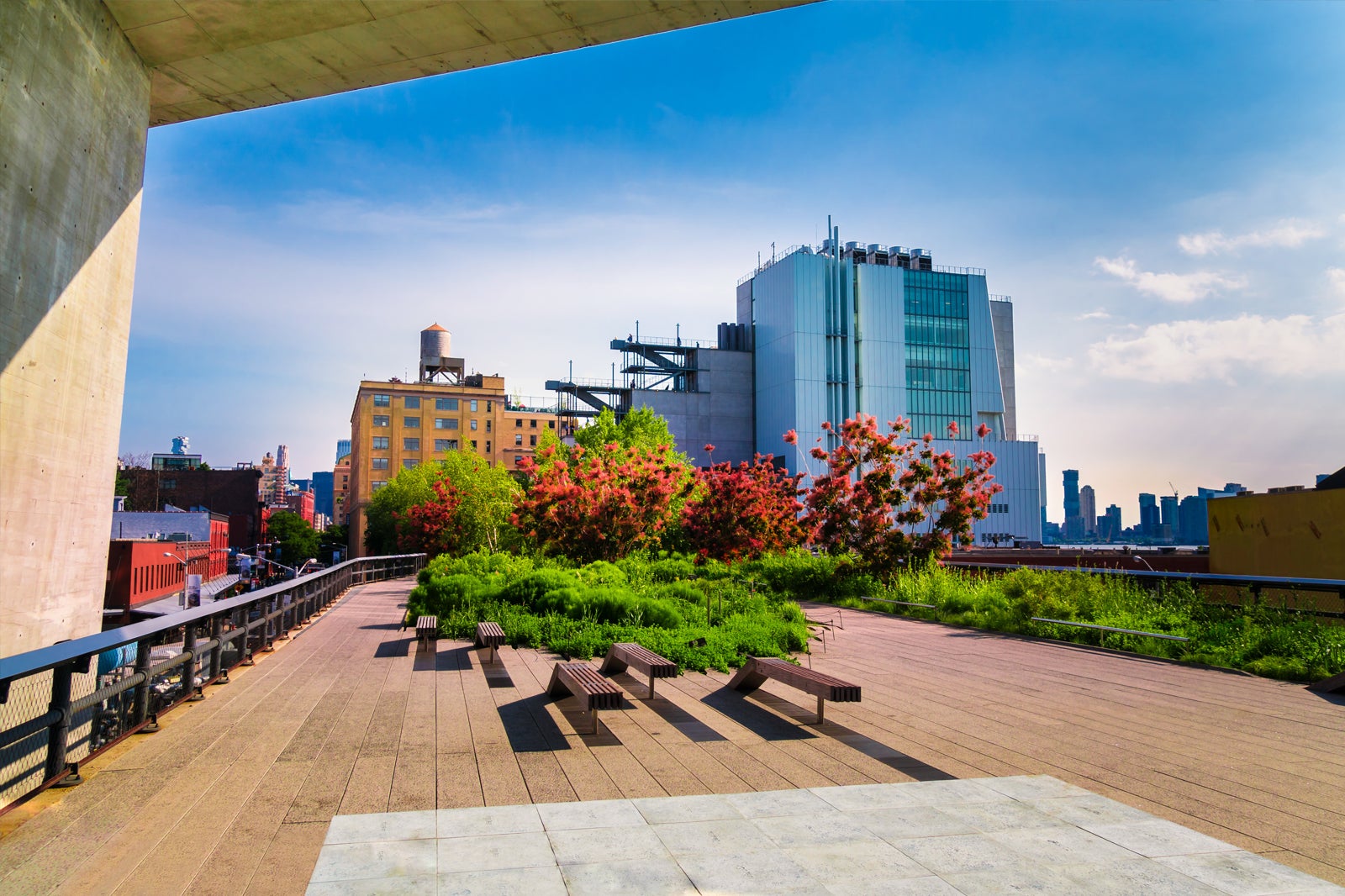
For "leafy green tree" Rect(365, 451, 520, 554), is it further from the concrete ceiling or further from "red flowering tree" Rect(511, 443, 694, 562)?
the concrete ceiling

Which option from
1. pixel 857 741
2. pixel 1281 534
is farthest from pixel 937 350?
pixel 857 741

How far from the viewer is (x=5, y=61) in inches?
205

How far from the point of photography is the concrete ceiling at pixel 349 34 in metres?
6.45

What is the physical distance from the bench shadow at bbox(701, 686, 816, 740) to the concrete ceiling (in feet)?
19.1

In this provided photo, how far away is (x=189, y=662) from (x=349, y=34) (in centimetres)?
562

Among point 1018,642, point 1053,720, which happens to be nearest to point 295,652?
point 1053,720

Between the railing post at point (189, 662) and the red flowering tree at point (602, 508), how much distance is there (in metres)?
10.7

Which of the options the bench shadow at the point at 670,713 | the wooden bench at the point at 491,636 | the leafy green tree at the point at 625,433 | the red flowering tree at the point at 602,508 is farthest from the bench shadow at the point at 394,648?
the leafy green tree at the point at 625,433

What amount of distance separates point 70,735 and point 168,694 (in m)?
2.33

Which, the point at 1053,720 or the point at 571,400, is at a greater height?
the point at 571,400

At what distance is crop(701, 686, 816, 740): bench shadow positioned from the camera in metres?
6.75

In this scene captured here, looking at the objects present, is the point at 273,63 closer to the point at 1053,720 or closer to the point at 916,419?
the point at 1053,720

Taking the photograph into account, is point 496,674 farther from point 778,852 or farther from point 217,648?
point 778,852

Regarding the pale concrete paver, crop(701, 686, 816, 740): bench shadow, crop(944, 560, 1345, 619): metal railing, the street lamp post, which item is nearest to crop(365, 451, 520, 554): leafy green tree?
crop(944, 560, 1345, 619): metal railing
